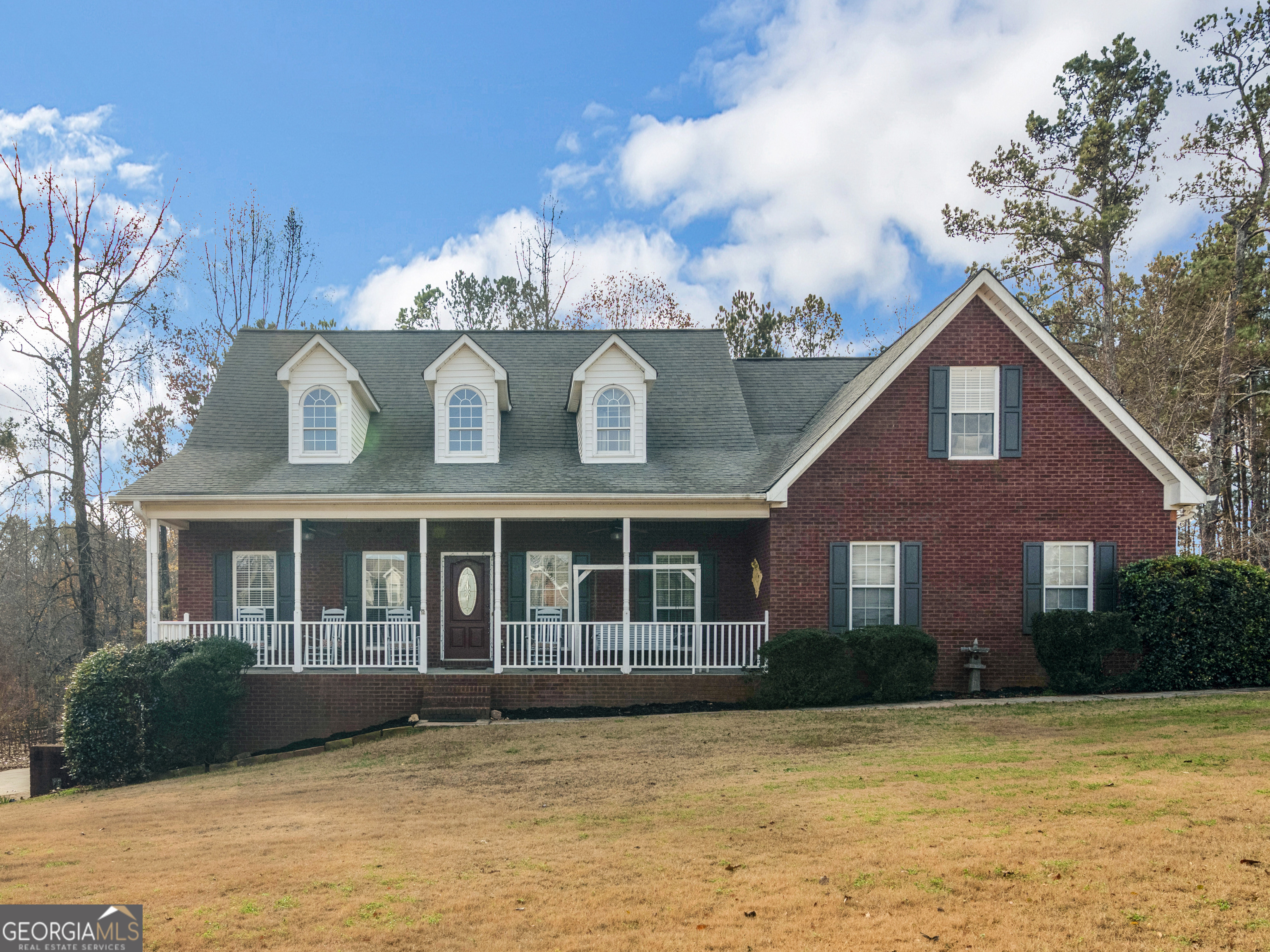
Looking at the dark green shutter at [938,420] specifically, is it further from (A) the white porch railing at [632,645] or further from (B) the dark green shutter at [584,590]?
(B) the dark green shutter at [584,590]

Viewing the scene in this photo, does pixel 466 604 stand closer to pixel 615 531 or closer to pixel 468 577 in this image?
pixel 468 577

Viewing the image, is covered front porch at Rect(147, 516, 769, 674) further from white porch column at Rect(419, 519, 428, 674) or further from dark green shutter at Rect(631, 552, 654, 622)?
white porch column at Rect(419, 519, 428, 674)

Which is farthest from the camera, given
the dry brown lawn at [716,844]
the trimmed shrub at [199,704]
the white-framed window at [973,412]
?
the white-framed window at [973,412]

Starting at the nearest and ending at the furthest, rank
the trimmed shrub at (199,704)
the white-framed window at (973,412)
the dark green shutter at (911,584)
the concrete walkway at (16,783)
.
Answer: the trimmed shrub at (199,704)
the concrete walkway at (16,783)
the dark green shutter at (911,584)
the white-framed window at (973,412)

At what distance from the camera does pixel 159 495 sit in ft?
47.2

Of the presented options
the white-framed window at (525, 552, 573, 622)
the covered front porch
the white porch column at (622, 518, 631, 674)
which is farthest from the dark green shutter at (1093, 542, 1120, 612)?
the white-framed window at (525, 552, 573, 622)

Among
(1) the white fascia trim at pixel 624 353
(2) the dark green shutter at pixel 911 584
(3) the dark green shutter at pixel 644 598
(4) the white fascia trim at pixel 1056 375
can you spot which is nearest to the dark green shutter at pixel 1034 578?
(2) the dark green shutter at pixel 911 584

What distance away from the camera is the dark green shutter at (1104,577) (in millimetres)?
14375

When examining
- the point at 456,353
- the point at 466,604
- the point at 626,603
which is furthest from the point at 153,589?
the point at 626,603

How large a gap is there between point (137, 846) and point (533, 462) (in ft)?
30.8

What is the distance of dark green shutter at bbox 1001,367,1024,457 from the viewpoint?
47.5 ft

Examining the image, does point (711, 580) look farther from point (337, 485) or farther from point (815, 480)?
point (337, 485)

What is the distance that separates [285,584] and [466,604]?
3399mm

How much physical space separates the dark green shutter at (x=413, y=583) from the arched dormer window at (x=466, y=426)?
2.22 m
